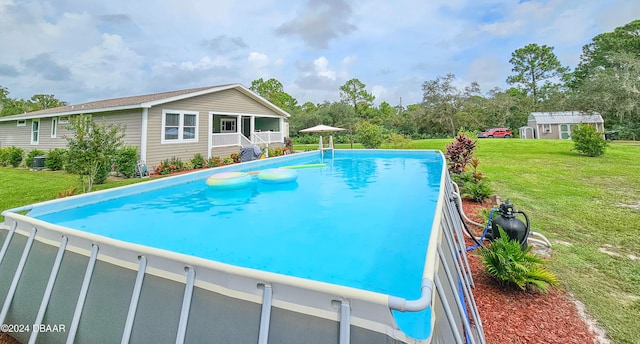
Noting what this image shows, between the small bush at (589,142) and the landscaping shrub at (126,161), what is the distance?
2112 centimetres

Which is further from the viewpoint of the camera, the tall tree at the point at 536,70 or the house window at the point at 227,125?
the tall tree at the point at 536,70

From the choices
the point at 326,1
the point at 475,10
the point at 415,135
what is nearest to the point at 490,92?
the point at 415,135

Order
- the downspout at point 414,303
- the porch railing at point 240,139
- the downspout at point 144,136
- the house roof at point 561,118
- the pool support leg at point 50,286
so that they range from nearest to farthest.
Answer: the downspout at point 414,303 < the pool support leg at point 50,286 < the downspout at point 144,136 < the porch railing at point 240,139 < the house roof at point 561,118

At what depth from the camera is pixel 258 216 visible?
6.16 meters

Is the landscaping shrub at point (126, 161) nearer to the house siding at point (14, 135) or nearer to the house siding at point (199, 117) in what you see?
the house siding at point (199, 117)

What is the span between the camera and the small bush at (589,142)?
13.9 metres

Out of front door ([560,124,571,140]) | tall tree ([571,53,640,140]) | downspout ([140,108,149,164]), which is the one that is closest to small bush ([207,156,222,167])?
downspout ([140,108,149,164])

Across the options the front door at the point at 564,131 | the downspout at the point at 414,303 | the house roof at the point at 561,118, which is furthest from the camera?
the front door at the point at 564,131

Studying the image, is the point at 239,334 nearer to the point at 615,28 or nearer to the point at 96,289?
the point at 96,289

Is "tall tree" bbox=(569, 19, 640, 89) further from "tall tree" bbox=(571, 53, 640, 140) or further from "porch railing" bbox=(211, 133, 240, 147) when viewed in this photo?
"porch railing" bbox=(211, 133, 240, 147)

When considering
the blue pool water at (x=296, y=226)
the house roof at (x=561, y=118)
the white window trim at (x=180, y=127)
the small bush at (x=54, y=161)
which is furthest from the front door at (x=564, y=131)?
the small bush at (x=54, y=161)

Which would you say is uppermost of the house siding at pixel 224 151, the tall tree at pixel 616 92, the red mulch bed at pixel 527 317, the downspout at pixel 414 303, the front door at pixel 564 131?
the tall tree at pixel 616 92

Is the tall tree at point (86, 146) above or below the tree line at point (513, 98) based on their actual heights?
below

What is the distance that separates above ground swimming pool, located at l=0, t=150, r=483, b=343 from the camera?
1558 mm
